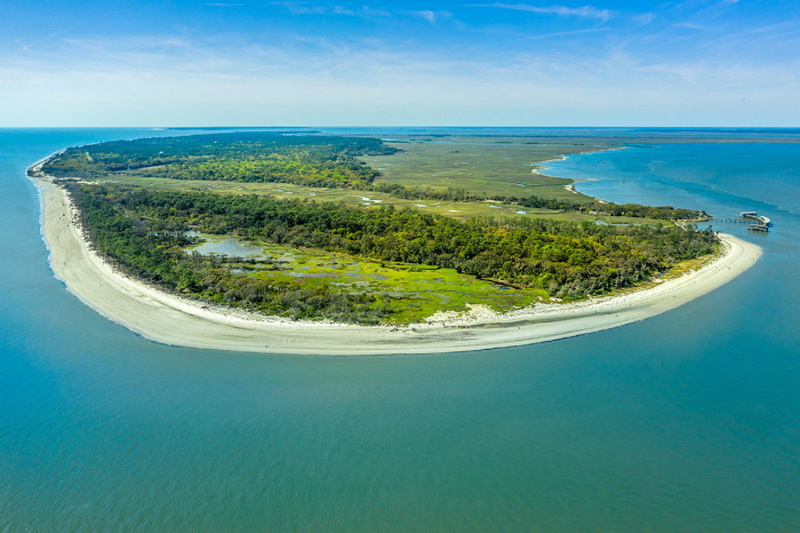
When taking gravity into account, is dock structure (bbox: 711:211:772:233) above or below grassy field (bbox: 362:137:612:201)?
below

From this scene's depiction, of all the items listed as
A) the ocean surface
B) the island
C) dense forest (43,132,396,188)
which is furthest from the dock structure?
dense forest (43,132,396,188)

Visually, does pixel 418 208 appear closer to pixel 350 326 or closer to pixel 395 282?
pixel 395 282

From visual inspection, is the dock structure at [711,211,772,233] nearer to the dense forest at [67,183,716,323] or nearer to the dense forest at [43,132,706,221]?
the dense forest at [43,132,706,221]

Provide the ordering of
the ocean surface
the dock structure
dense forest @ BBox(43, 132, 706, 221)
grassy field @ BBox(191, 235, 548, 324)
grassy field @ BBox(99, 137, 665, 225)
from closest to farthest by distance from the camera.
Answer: the ocean surface → grassy field @ BBox(191, 235, 548, 324) → the dock structure → grassy field @ BBox(99, 137, 665, 225) → dense forest @ BBox(43, 132, 706, 221)

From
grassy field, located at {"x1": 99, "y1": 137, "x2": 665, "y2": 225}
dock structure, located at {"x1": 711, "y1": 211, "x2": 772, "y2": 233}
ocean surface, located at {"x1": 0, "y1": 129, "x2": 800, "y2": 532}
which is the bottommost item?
ocean surface, located at {"x1": 0, "y1": 129, "x2": 800, "y2": 532}

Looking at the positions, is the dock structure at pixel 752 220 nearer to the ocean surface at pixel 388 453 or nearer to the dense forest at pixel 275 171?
the dense forest at pixel 275 171

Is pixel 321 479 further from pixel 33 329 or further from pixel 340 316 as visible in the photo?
pixel 33 329
